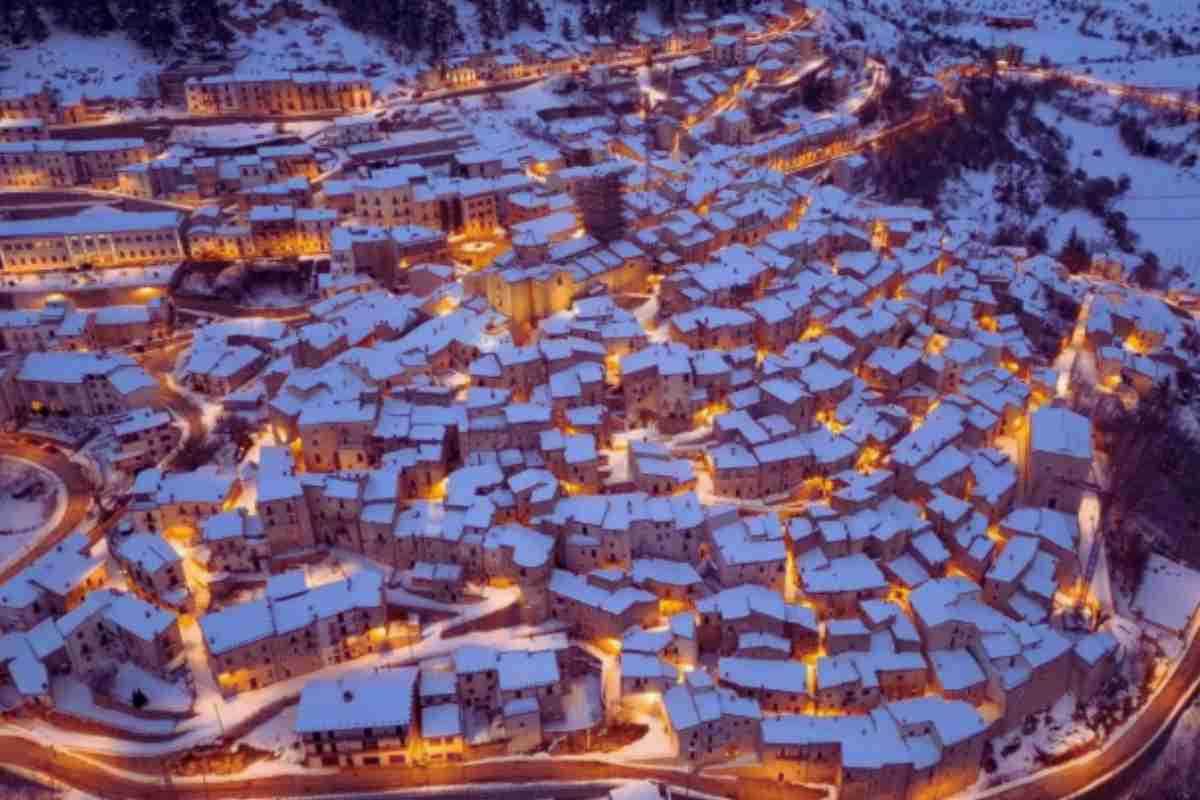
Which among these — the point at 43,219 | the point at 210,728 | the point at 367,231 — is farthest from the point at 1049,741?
the point at 43,219

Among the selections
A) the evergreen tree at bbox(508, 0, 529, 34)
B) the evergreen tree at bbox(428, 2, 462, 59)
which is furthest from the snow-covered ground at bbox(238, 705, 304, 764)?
the evergreen tree at bbox(508, 0, 529, 34)

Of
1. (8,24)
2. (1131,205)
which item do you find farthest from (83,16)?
(1131,205)

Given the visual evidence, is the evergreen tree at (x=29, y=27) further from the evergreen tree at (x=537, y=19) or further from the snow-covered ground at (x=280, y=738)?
the snow-covered ground at (x=280, y=738)

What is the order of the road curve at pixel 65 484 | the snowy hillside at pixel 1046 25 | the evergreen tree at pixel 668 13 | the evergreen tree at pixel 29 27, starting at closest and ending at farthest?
1. the road curve at pixel 65 484
2. the evergreen tree at pixel 29 27
3. the evergreen tree at pixel 668 13
4. the snowy hillside at pixel 1046 25

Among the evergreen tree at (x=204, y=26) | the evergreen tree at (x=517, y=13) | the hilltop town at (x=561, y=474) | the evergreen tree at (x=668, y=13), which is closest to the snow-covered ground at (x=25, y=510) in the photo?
the hilltop town at (x=561, y=474)

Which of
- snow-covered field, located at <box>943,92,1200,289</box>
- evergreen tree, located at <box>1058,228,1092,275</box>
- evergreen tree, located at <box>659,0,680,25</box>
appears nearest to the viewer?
evergreen tree, located at <box>1058,228,1092,275</box>

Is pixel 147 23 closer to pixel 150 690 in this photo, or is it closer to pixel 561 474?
pixel 561 474

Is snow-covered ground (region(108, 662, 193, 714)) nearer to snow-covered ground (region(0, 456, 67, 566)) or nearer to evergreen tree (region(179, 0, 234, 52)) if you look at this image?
snow-covered ground (region(0, 456, 67, 566))

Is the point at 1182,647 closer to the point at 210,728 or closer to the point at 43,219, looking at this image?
the point at 210,728

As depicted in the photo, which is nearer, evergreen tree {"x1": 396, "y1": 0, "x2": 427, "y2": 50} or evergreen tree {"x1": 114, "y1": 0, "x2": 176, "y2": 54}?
evergreen tree {"x1": 114, "y1": 0, "x2": 176, "y2": 54}
